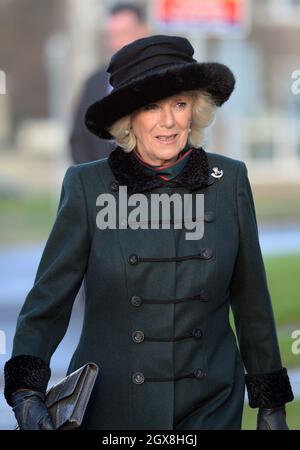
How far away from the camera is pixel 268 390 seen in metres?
4.01

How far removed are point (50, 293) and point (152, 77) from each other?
2.58ft

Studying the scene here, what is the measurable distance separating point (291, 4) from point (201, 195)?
90.6 feet

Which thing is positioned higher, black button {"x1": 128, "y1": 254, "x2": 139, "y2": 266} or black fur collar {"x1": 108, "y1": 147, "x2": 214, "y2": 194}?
black fur collar {"x1": 108, "y1": 147, "x2": 214, "y2": 194}

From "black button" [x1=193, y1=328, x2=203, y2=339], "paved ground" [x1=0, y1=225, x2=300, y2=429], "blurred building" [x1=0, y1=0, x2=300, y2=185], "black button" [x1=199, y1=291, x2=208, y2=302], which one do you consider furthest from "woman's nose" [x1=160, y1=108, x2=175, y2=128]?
"blurred building" [x1=0, y1=0, x2=300, y2=185]

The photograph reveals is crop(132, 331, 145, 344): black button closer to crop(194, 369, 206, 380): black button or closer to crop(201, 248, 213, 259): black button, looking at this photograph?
crop(194, 369, 206, 380): black button

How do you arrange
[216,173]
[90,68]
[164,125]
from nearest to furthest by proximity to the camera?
[164,125] < [216,173] < [90,68]

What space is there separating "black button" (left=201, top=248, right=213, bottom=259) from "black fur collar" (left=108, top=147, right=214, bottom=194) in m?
0.23

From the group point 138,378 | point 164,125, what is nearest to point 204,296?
point 138,378

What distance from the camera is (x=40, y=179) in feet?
98.9

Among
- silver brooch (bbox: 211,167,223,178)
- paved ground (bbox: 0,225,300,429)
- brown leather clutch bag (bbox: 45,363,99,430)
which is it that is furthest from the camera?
paved ground (bbox: 0,225,300,429)

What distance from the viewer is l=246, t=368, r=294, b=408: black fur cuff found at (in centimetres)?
401

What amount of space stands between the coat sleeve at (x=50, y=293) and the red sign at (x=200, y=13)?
6.54 metres

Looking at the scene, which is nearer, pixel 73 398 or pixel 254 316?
pixel 73 398

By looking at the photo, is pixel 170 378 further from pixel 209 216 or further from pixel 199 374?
pixel 209 216
